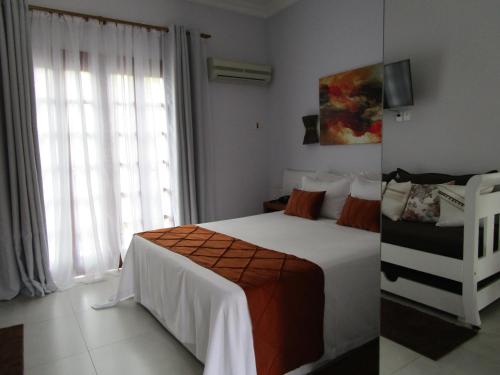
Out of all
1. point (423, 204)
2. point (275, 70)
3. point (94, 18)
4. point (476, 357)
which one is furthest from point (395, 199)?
point (275, 70)

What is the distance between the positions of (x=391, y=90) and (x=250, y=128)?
12.0ft

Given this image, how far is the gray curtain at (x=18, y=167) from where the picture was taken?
10.1 ft

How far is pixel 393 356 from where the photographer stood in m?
1.16

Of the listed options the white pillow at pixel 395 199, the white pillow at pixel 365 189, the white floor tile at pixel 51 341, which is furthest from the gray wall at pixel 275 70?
the white pillow at pixel 395 199

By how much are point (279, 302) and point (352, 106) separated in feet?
7.96

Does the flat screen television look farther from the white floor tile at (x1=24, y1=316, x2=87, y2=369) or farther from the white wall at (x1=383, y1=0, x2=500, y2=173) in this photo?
the white floor tile at (x1=24, y1=316, x2=87, y2=369)

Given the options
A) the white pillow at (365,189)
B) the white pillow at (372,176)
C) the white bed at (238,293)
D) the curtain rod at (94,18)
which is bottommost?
the white bed at (238,293)

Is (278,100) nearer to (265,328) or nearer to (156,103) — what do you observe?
(156,103)

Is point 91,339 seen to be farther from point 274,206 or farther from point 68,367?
point 274,206

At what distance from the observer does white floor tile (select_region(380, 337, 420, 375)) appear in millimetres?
1097

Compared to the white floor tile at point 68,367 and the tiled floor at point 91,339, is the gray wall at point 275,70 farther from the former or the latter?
the white floor tile at point 68,367

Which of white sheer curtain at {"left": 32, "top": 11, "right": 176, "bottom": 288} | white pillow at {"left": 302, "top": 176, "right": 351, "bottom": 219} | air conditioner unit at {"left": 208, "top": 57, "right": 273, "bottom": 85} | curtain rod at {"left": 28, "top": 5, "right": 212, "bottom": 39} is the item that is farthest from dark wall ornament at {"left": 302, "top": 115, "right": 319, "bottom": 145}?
curtain rod at {"left": 28, "top": 5, "right": 212, "bottom": 39}

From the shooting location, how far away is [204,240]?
274cm

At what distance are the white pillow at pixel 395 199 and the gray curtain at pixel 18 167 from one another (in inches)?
122
